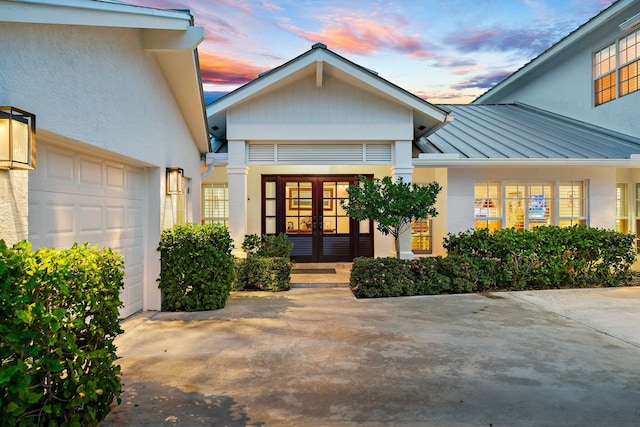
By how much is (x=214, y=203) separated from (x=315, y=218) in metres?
2.75

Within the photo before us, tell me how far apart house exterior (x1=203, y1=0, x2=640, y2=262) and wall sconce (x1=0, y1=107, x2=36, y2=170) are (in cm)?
597

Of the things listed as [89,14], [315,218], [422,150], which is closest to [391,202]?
[422,150]

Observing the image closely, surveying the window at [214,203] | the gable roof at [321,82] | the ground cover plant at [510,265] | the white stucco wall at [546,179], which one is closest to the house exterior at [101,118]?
the gable roof at [321,82]

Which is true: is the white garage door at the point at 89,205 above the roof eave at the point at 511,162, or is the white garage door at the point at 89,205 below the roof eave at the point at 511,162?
below

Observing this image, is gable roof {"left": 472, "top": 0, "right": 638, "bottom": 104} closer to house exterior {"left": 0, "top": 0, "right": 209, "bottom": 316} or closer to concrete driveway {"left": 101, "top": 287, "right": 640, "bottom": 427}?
concrete driveway {"left": 101, "top": 287, "right": 640, "bottom": 427}

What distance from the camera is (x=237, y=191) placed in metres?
9.06

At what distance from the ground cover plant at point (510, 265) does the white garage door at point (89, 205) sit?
3.76 meters

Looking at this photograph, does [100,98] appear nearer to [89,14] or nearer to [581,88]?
[89,14]

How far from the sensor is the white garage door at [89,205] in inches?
150

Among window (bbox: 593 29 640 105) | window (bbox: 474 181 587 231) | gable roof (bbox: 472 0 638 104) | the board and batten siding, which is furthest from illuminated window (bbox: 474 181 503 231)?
gable roof (bbox: 472 0 638 104)

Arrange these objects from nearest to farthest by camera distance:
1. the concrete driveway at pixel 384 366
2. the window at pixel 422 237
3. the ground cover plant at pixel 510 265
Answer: the concrete driveway at pixel 384 366 → the ground cover plant at pixel 510 265 → the window at pixel 422 237

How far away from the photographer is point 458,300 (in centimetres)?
717

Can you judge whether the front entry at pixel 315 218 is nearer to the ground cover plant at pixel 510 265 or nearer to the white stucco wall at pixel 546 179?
the white stucco wall at pixel 546 179

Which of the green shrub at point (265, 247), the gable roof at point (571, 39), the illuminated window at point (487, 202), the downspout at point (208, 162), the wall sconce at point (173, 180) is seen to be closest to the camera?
the wall sconce at point (173, 180)
